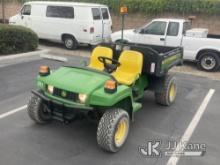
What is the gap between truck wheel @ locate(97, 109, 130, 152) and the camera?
470 cm

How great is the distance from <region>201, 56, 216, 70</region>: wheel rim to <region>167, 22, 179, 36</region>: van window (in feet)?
4.75

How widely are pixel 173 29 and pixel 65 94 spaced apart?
24.8 ft

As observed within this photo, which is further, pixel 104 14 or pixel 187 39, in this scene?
pixel 104 14

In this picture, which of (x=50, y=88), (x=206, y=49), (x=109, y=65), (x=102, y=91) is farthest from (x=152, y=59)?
(x=206, y=49)

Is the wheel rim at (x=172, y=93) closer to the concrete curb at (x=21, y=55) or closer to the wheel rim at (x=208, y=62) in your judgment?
the wheel rim at (x=208, y=62)

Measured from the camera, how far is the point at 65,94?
498 cm

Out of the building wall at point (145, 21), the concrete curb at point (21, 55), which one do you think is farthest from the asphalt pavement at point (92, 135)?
the building wall at point (145, 21)

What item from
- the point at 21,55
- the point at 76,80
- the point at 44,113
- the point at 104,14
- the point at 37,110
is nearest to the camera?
the point at 76,80

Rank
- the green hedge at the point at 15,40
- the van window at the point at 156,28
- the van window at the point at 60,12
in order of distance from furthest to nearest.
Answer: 1. the van window at the point at 60,12
2. the van window at the point at 156,28
3. the green hedge at the point at 15,40

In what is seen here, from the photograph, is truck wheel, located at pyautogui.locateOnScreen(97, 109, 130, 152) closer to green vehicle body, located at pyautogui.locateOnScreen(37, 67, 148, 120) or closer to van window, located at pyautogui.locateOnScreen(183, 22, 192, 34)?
green vehicle body, located at pyautogui.locateOnScreen(37, 67, 148, 120)

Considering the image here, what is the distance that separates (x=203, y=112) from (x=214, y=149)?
1795mm

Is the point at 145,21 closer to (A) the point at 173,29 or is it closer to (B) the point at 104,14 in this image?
(B) the point at 104,14

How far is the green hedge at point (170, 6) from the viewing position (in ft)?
47.8

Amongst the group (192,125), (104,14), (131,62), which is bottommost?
(192,125)
